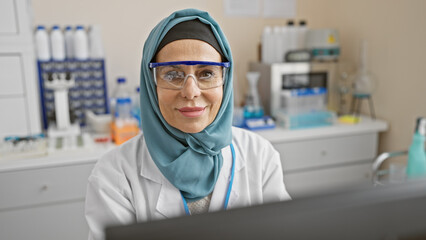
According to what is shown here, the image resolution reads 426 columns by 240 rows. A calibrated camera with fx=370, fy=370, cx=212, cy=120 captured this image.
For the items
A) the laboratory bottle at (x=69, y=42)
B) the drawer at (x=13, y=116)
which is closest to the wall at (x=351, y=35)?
Result: the laboratory bottle at (x=69, y=42)

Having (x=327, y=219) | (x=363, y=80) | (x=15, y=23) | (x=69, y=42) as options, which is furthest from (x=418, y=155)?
(x=15, y=23)

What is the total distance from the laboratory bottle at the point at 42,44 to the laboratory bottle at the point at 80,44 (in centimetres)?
17

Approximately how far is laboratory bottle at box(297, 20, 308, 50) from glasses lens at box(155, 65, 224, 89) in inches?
77.2

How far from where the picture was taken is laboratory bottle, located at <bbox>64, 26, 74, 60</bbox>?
245 cm

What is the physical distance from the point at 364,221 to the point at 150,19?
2569 mm

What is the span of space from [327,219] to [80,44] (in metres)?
2.33

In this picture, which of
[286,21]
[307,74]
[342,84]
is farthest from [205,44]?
[286,21]

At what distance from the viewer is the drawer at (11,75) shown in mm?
2170

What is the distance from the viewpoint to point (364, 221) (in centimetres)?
40

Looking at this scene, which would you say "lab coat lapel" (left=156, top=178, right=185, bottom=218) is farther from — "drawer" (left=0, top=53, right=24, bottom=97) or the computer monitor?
"drawer" (left=0, top=53, right=24, bottom=97)

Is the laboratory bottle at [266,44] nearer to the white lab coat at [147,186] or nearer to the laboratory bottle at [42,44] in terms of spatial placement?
the laboratory bottle at [42,44]

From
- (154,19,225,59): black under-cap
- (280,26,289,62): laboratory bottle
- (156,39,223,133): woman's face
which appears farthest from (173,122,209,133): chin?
(280,26,289,62): laboratory bottle

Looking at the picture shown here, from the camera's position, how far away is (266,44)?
2822 millimetres

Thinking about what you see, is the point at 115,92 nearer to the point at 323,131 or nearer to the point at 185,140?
the point at 323,131
